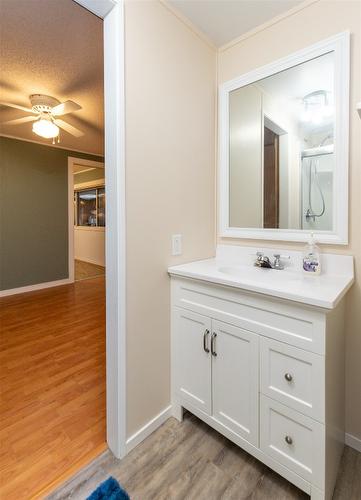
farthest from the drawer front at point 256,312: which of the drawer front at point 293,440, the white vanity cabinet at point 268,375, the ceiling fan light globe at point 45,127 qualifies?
the ceiling fan light globe at point 45,127

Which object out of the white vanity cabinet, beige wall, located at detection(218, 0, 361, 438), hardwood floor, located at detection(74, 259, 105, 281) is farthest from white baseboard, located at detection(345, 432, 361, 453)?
hardwood floor, located at detection(74, 259, 105, 281)

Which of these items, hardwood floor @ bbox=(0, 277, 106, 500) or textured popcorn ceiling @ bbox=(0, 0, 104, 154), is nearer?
hardwood floor @ bbox=(0, 277, 106, 500)

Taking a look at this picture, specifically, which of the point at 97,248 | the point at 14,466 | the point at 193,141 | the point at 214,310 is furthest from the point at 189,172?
the point at 97,248

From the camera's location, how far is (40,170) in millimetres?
4242

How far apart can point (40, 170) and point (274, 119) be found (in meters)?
3.92

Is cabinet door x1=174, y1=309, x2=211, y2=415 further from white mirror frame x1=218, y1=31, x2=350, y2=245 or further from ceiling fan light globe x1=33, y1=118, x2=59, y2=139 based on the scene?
ceiling fan light globe x1=33, y1=118, x2=59, y2=139

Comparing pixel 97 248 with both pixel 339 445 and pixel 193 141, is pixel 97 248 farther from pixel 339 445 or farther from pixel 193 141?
pixel 339 445

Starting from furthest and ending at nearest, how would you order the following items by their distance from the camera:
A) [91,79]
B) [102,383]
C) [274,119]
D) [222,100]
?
[91,79] → [102,383] → [222,100] → [274,119]

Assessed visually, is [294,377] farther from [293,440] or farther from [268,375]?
[293,440]

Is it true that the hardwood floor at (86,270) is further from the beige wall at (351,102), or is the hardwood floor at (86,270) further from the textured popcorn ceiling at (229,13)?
the beige wall at (351,102)

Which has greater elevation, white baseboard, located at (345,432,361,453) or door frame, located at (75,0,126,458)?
door frame, located at (75,0,126,458)

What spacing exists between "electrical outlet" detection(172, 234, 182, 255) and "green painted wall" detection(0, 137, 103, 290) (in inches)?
138

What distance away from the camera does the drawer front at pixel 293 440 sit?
3.38ft

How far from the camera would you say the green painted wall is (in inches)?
154
